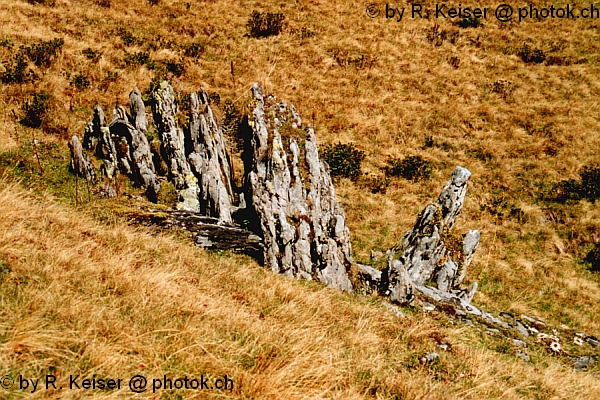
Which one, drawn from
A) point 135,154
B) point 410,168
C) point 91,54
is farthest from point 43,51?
point 410,168

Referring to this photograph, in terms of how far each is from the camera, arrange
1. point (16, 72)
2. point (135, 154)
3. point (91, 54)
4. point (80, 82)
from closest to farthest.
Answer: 1. point (135, 154)
2. point (16, 72)
3. point (80, 82)
4. point (91, 54)

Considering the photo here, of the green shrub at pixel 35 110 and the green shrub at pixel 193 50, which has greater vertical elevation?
the green shrub at pixel 193 50

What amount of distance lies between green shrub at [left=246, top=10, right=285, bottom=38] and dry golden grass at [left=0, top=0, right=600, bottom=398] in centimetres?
84

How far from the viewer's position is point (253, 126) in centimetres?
1293

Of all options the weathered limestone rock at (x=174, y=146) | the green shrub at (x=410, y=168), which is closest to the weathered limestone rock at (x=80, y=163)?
the weathered limestone rock at (x=174, y=146)

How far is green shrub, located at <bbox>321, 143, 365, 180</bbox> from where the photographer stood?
18.2 meters

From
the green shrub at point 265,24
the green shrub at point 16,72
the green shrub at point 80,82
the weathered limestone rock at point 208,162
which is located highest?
the green shrub at point 265,24

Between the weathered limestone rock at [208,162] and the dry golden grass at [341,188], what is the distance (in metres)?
3.51

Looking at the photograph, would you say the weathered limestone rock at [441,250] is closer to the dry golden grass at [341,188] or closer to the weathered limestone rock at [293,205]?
the dry golden grass at [341,188]

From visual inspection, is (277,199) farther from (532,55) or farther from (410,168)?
(532,55)

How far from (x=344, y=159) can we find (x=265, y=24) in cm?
1424

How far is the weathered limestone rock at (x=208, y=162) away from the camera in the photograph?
12.2 m

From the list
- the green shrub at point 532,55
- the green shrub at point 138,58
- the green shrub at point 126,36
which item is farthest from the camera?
the green shrub at point 532,55

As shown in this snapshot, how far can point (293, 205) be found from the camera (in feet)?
34.7
